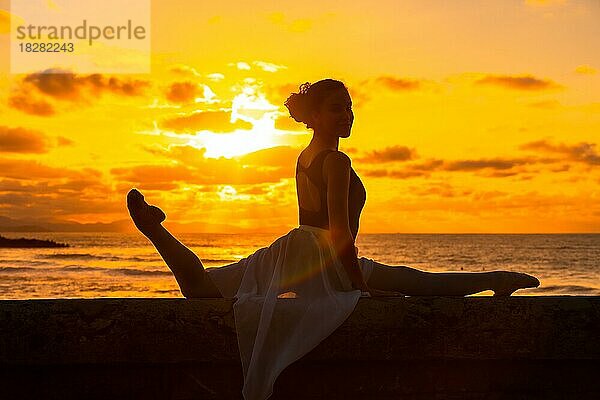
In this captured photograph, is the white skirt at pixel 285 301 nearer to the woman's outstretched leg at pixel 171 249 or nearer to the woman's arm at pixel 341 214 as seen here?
the woman's arm at pixel 341 214

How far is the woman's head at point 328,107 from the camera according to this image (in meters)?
4.56

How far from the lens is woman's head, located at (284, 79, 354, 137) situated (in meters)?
4.56

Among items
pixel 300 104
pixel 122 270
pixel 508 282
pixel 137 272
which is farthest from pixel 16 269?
pixel 508 282

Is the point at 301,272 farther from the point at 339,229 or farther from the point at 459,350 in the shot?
the point at 459,350

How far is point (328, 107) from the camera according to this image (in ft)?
15.0

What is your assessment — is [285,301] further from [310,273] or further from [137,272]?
[137,272]

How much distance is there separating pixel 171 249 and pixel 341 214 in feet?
3.14

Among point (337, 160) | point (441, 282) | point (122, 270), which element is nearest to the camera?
point (441, 282)

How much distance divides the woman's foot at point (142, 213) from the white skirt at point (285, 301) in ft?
1.73

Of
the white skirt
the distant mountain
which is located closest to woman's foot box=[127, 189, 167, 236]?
the white skirt

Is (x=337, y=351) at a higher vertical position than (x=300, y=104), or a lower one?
Answer: lower

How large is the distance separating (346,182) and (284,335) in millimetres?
1022

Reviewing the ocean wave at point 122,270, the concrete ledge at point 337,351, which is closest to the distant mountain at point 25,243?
the ocean wave at point 122,270

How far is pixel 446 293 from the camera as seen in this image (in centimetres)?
422
